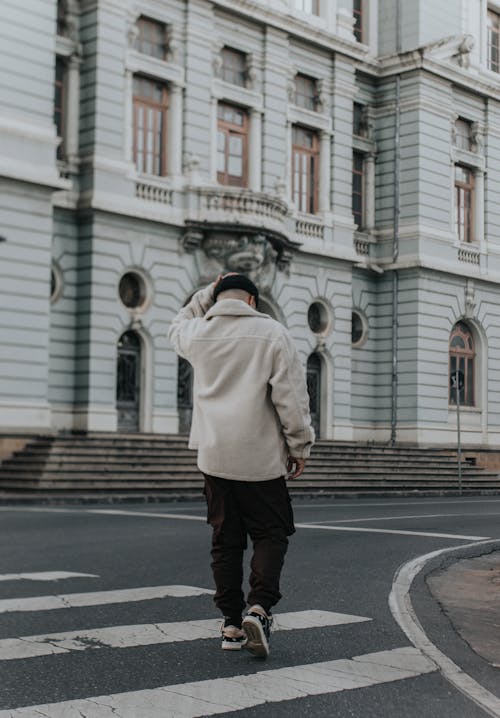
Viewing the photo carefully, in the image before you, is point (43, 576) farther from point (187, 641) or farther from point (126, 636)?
point (187, 641)

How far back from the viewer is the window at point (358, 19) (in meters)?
37.8

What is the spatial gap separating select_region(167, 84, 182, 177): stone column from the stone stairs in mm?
7132

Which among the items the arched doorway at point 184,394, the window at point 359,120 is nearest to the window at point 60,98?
the arched doorway at point 184,394

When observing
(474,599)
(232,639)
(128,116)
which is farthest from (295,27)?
(232,639)

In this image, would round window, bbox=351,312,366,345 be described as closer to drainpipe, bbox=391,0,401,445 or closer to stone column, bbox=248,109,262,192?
drainpipe, bbox=391,0,401,445

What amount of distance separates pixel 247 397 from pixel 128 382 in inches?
932

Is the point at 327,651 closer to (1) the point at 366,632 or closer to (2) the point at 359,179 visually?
(1) the point at 366,632

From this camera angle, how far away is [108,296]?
28.7 m

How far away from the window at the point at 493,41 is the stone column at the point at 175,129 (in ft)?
50.4

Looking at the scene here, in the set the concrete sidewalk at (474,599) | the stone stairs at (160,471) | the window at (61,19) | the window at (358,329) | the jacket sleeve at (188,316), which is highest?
the window at (61,19)

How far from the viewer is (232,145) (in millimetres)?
32625

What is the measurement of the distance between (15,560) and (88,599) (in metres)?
2.88

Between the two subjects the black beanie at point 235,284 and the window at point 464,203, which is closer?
the black beanie at point 235,284

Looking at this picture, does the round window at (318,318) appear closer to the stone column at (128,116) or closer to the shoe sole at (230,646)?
the stone column at (128,116)
